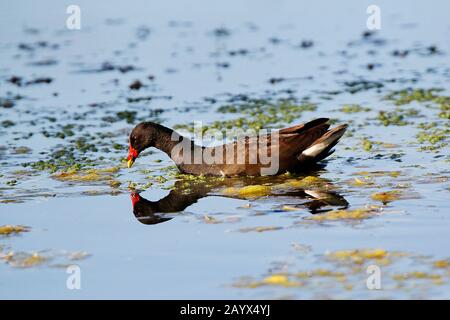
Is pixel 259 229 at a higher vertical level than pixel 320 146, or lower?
lower

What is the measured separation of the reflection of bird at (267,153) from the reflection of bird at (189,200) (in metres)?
0.23

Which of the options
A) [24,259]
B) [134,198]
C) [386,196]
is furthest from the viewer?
[134,198]

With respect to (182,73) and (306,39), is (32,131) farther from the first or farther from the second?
(306,39)

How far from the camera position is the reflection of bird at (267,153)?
32.9ft

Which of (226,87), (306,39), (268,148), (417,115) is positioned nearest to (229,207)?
(268,148)

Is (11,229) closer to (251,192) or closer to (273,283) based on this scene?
(251,192)

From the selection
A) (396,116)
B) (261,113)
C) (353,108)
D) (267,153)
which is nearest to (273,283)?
(267,153)

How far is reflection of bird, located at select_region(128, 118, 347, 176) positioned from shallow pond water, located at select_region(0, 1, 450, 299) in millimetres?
181

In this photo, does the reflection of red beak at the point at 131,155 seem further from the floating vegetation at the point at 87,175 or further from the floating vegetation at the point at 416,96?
the floating vegetation at the point at 416,96

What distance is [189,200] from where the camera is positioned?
9.39 metres

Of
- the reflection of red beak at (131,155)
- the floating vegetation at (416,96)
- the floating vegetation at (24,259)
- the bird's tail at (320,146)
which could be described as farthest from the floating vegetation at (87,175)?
the floating vegetation at (416,96)

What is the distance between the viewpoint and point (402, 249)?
734cm

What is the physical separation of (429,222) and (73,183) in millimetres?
3921

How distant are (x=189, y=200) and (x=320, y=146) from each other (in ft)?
5.50
